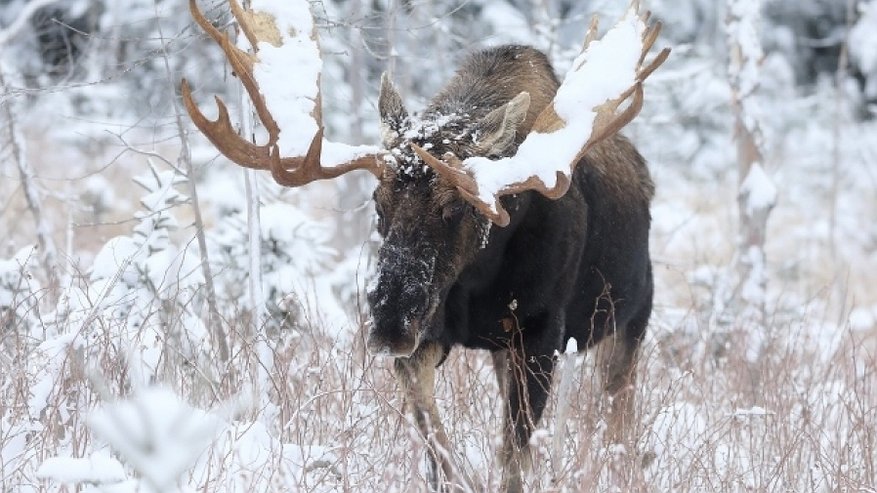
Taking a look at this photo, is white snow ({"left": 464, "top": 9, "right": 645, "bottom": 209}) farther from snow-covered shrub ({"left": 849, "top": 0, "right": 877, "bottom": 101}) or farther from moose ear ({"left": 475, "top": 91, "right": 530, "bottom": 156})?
snow-covered shrub ({"left": 849, "top": 0, "right": 877, "bottom": 101})

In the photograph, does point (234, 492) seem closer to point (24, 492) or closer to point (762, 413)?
point (24, 492)

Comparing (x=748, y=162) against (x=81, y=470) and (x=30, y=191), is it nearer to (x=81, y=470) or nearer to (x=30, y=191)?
(x=30, y=191)

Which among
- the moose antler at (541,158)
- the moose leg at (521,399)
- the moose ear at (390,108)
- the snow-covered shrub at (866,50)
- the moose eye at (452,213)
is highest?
the snow-covered shrub at (866,50)

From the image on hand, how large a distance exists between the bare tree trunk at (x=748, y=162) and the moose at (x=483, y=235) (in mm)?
3552

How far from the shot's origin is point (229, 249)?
8133 millimetres

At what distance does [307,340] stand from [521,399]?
7.75ft

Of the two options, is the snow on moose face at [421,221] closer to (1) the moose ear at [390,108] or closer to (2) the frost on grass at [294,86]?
(1) the moose ear at [390,108]

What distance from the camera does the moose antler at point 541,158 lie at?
4594 mm

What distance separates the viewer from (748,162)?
9.38 meters

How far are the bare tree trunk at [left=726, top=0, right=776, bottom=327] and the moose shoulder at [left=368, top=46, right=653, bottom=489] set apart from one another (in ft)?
11.3

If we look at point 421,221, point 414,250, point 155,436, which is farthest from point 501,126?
point 155,436

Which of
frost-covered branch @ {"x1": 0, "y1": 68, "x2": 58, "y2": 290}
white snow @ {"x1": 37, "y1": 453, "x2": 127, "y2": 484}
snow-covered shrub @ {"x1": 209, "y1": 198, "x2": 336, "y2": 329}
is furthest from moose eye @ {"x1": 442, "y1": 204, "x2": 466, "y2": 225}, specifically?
frost-covered branch @ {"x1": 0, "y1": 68, "x2": 58, "y2": 290}

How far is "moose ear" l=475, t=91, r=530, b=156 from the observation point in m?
4.91

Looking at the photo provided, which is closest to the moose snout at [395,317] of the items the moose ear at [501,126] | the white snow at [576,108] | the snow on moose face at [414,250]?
the snow on moose face at [414,250]
